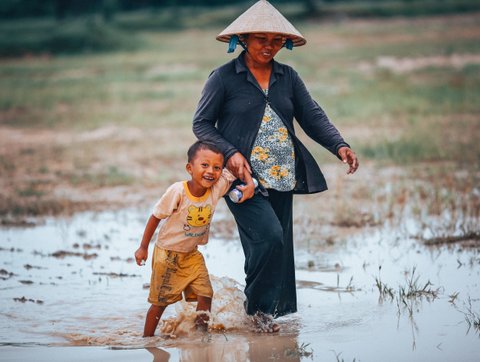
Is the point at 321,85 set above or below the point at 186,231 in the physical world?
above

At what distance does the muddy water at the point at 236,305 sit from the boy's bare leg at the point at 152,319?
83 mm

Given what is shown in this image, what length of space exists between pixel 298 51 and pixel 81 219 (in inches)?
949

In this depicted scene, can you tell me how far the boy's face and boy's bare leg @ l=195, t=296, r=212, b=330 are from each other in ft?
2.35

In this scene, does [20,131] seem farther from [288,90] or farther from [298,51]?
[298,51]

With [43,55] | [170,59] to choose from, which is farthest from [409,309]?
[43,55]

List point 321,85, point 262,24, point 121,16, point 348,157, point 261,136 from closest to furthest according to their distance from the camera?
1. point 262,24
2. point 261,136
3. point 348,157
4. point 321,85
5. point 121,16

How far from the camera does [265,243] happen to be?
17.6 ft

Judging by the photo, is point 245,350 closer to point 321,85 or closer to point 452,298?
point 452,298

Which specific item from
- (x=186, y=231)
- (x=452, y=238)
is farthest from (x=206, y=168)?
(x=452, y=238)

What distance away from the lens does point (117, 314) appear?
642 cm

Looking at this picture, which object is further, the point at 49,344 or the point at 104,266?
the point at 104,266

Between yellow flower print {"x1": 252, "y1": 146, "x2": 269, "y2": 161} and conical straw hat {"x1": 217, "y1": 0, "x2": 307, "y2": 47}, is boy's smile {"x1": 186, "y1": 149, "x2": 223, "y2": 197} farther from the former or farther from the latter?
conical straw hat {"x1": 217, "y1": 0, "x2": 307, "y2": 47}

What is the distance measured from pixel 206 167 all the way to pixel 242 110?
1.39 ft

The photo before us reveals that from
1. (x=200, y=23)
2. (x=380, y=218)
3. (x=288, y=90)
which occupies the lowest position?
(x=380, y=218)
